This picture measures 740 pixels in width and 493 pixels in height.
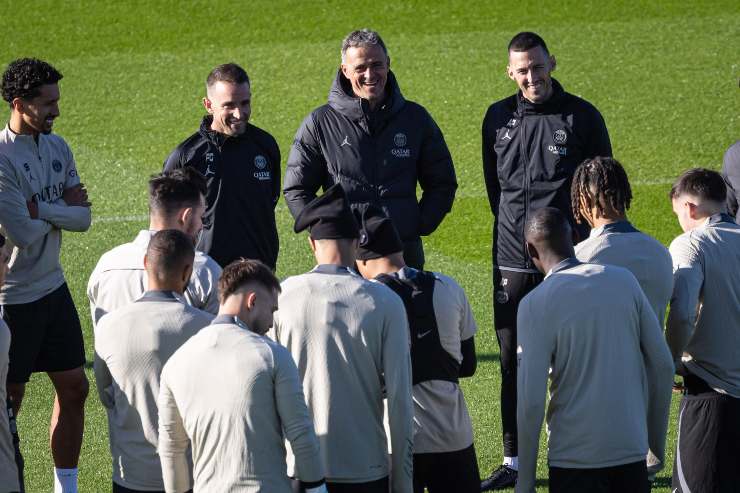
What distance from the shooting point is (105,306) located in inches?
190

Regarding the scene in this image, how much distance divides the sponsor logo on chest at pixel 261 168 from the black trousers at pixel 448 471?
7.39 ft

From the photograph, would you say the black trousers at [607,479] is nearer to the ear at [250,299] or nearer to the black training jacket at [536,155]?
the ear at [250,299]

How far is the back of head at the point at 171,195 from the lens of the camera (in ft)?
16.0

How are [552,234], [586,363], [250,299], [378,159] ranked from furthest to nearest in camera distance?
[378,159] → [552,234] → [586,363] → [250,299]

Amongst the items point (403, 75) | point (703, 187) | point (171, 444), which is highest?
point (403, 75)

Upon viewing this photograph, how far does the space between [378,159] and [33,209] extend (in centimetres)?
186

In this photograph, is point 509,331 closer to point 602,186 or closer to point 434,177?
point 434,177

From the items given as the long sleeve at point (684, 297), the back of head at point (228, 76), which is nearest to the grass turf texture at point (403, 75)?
the back of head at point (228, 76)

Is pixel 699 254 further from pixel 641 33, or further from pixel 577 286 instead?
pixel 641 33

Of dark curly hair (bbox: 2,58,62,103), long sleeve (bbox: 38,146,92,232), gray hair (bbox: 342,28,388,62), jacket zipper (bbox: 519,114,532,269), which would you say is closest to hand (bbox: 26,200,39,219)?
long sleeve (bbox: 38,146,92,232)

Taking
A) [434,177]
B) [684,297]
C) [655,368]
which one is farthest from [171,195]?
[684,297]

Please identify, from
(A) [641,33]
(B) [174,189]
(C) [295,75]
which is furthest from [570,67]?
(B) [174,189]

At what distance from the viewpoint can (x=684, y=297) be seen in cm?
512

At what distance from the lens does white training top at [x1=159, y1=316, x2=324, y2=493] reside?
12.7 ft
